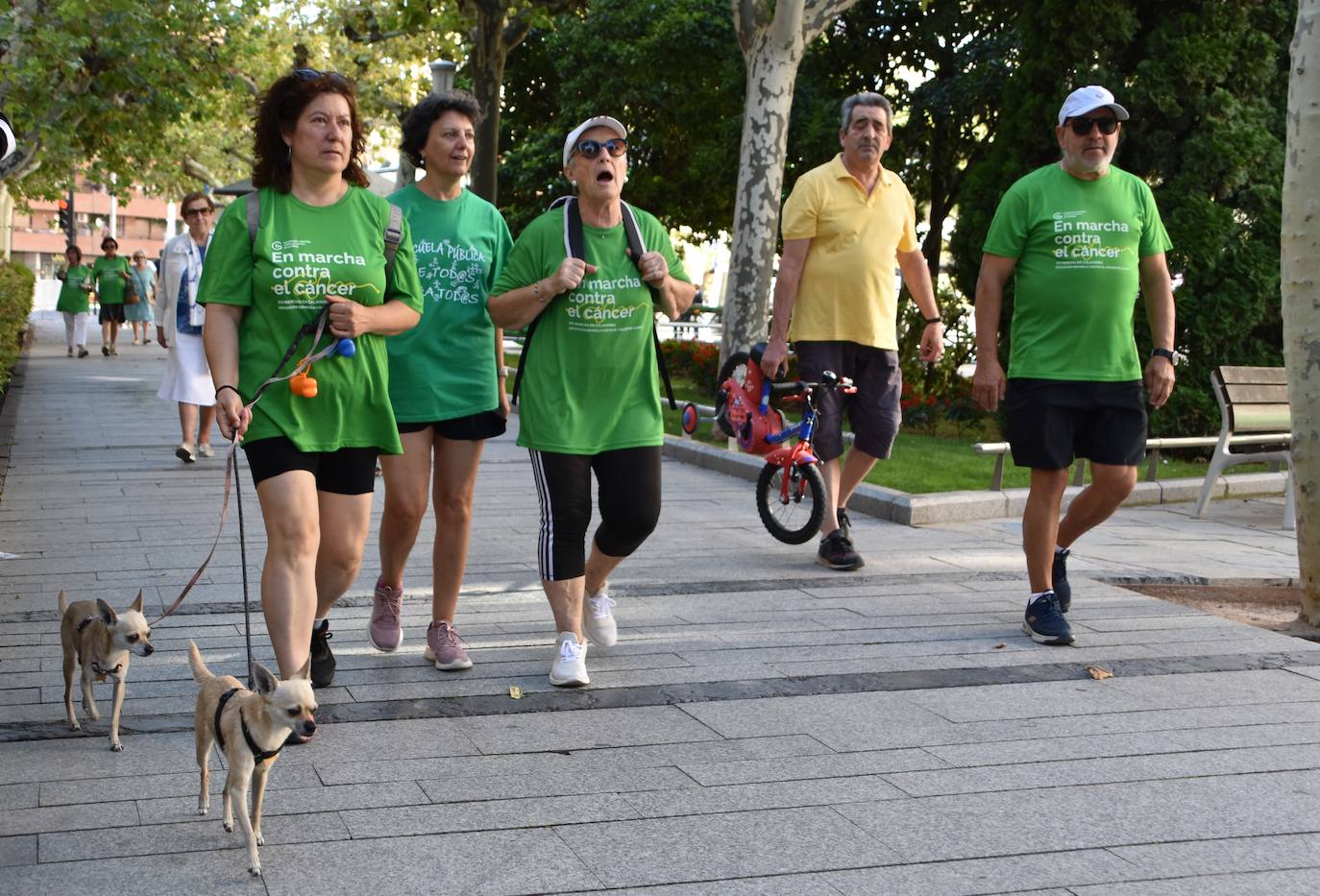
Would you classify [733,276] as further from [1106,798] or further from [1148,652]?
[1106,798]

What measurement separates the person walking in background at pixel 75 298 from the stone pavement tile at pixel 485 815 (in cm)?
2360

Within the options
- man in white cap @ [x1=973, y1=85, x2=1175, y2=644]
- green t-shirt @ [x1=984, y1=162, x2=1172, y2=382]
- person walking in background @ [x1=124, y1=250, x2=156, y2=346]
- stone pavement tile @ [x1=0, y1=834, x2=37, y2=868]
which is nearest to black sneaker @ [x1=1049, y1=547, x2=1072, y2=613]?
man in white cap @ [x1=973, y1=85, x2=1175, y2=644]

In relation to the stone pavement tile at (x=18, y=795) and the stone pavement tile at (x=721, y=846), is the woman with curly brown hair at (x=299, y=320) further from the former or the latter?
the stone pavement tile at (x=721, y=846)

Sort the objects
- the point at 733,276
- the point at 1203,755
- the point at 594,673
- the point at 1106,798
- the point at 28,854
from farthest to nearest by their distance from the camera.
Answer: the point at 733,276, the point at 594,673, the point at 1203,755, the point at 1106,798, the point at 28,854

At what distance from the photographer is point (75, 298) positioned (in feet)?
86.0

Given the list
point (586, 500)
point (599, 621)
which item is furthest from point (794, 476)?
point (586, 500)

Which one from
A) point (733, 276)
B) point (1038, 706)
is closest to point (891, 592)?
point (1038, 706)

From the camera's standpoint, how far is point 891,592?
24.6 feet

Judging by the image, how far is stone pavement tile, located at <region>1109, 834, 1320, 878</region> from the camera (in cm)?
393

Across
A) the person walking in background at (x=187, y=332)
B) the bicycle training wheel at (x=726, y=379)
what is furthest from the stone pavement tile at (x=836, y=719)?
the person walking in background at (x=187, y=332)

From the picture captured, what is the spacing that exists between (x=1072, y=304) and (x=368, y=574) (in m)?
3.53

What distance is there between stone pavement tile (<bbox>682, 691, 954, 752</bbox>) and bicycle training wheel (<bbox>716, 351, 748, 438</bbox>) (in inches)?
232

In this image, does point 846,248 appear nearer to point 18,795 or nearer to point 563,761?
point 563,761

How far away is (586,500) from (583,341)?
56 centimetres
